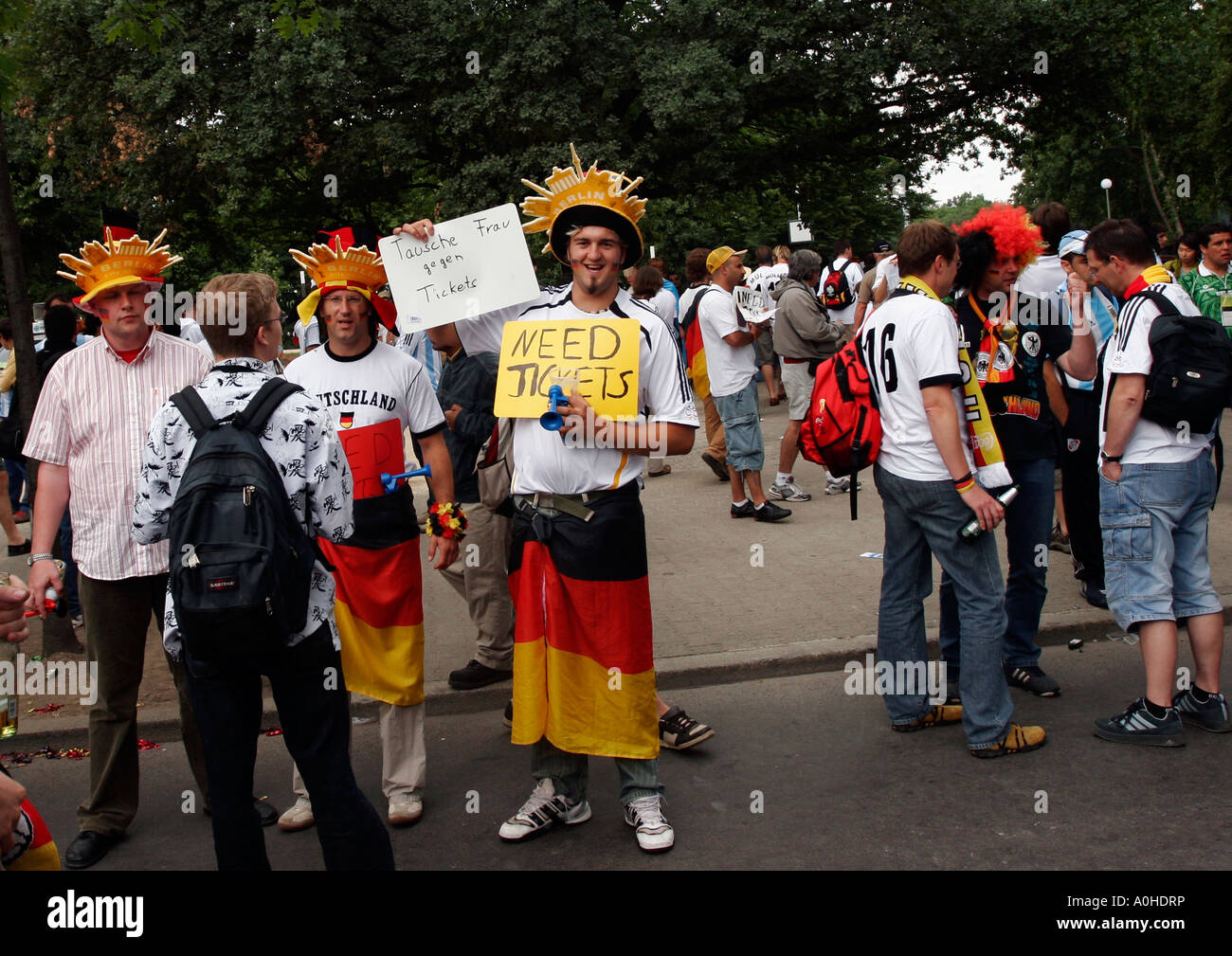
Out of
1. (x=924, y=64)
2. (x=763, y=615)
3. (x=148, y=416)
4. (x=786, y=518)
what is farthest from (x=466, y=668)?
(x=924, y=64)

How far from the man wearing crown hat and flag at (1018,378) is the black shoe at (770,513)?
3.49m

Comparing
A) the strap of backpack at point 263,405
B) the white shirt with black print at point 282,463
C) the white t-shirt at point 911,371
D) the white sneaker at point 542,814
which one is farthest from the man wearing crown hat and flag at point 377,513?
the white t-shirt at point 911,371

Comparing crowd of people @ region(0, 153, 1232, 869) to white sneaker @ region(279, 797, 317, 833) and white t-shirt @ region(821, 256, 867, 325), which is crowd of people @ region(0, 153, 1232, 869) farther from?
white t-shirt @ region(821, 256, 867, 325)

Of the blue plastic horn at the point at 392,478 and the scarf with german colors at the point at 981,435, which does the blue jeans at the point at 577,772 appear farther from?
the scarf with german colors at the point at 981,435

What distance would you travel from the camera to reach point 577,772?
4.38 m

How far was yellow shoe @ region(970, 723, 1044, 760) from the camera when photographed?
4781 millimetres

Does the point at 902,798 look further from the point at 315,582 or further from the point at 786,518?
the point at 786,518

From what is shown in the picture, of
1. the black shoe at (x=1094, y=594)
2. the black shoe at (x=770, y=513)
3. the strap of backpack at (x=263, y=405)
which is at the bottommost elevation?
the black shoe at (x=1094, y=594)

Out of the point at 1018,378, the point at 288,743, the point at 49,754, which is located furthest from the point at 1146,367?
the point at 49,754

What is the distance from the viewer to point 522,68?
1692 cm

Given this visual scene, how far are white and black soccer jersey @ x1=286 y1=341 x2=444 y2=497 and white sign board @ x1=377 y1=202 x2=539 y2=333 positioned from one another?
30cm

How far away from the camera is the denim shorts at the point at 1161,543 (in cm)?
482

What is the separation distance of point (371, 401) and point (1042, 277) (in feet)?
12.0

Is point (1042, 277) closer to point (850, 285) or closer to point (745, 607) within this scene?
point (745, 607)
